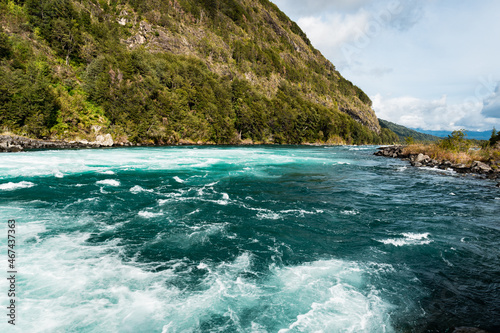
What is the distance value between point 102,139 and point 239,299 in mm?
58194

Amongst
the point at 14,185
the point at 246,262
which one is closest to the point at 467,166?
the point at 246,262

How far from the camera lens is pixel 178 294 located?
19.6 feet

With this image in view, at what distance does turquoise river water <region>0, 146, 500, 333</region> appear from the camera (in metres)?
5.30

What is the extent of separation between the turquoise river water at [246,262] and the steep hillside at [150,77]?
44.3 metres

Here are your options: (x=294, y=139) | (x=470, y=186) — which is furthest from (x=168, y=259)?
(x=294, y=139)

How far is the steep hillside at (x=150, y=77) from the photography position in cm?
4853

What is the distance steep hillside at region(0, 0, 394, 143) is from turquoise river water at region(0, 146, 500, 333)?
44.3 meters

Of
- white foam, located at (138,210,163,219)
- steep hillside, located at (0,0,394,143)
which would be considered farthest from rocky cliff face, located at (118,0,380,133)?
white foam, located at (138,210,163,219)

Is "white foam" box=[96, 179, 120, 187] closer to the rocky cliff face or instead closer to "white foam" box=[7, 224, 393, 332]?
"white foam" box=[7, 224, 393, 332]

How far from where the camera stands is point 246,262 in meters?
7.66

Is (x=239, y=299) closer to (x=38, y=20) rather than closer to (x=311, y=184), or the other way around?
(x=311, y=184)

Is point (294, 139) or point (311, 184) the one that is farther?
point (294, 139)

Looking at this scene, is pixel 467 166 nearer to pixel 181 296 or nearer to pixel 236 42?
pixel 181 296

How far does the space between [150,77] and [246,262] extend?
8110cm
